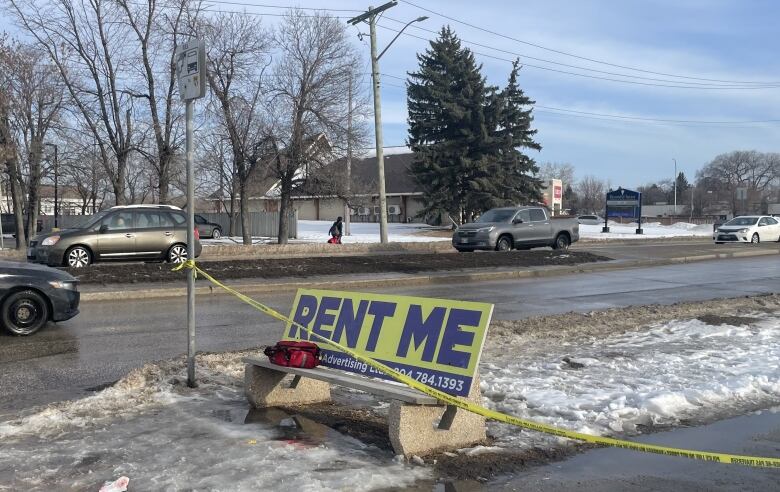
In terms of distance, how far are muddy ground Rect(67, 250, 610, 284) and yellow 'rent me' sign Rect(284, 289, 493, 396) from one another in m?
10.5

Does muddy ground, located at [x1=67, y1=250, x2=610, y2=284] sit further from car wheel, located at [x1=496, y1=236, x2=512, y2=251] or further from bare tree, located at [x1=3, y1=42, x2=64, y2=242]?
bare tree, located at [x1=3, y1=42, x2=64, y2=242]

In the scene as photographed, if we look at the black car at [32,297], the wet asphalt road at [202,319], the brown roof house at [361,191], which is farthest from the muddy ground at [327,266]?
the brown roof house at [361,191]

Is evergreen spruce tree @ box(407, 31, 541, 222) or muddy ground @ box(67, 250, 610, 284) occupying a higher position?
evergreen spruce tree @ box(407, 31, 541, 222)

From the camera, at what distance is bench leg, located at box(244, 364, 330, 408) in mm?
6094

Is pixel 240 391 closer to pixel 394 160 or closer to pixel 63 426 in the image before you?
pixel 63 426

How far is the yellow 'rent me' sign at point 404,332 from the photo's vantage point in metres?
5.06

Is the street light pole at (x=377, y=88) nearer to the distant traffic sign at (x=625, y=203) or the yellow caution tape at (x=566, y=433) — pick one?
the yellow caution tape at (x=566, y=433)

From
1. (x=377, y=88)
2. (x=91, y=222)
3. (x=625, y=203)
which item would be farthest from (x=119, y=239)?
(x=625, y=203)

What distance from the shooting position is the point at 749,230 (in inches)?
1300

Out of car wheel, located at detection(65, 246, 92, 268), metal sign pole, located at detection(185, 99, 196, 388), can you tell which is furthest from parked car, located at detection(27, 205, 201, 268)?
metal sign pole, located at detection(185, 99, 196, 388)

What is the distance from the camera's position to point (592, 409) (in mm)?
5875

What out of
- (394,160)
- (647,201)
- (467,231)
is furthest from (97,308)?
(647,201)

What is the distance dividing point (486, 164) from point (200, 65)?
40417 mm

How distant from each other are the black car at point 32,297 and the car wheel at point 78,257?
319 inches
